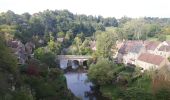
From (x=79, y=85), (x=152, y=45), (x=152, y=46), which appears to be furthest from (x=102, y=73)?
(x=152, y=45)

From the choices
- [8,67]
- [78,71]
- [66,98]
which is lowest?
[78,71]

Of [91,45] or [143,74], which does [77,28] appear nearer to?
[91,45]

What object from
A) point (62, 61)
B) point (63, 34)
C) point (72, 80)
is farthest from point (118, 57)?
point (63, 34)

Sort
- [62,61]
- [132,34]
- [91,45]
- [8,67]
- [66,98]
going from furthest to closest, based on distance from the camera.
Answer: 1. [132,34]
2. [91,45]
3. [62,61]
4. [66,98]
5. [8,67]

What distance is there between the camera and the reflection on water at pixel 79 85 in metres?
50.6

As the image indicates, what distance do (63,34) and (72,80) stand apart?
4854 centimetres

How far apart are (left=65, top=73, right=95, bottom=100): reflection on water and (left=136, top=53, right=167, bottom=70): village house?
461 inches

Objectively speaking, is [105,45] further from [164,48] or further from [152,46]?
[152,46]

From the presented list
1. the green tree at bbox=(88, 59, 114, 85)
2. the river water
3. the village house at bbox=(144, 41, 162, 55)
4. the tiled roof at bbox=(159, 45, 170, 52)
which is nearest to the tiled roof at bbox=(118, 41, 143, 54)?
the village house at bbox=(144, 41, 162, 55)

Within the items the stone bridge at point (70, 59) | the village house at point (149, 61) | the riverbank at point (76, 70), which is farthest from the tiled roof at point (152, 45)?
the riverbank at point (76, 70)

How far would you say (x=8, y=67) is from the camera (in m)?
31.4

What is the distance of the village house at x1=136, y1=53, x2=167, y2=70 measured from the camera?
200 ft

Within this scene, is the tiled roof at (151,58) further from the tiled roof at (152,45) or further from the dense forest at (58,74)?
the tiled roof at (152,45)

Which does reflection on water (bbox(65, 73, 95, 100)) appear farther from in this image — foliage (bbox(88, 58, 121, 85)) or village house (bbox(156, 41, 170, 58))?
village house (bbox(156, 41, 170, 58))
